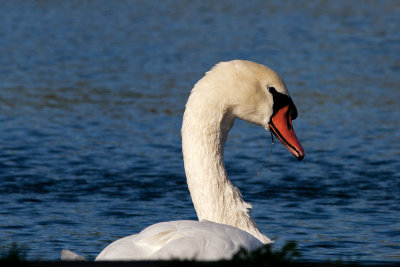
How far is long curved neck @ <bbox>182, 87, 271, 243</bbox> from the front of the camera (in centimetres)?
695

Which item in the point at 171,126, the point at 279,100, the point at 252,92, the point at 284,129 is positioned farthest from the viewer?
the point at 171,126

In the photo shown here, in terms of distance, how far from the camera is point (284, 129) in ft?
23.9

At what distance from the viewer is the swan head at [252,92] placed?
699 centimetres

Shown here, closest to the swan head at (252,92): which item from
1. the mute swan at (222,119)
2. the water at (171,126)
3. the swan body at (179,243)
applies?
the mute swan at (222,119)

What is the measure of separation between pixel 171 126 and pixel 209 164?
786 cm

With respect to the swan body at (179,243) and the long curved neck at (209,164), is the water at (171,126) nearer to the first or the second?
the long curved neck at (209,164)

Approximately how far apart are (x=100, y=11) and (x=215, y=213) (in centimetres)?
2218

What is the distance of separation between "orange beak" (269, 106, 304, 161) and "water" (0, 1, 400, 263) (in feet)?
3.35

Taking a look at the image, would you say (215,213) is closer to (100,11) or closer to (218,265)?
(218,265)

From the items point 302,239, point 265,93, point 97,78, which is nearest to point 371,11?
point 97,78

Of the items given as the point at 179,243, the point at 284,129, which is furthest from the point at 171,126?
the point at 179,243

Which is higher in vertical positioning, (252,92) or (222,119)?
(252,92)

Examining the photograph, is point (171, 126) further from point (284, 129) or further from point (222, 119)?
point (222, 119)

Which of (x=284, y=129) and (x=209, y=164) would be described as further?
(x=284, y=129)
